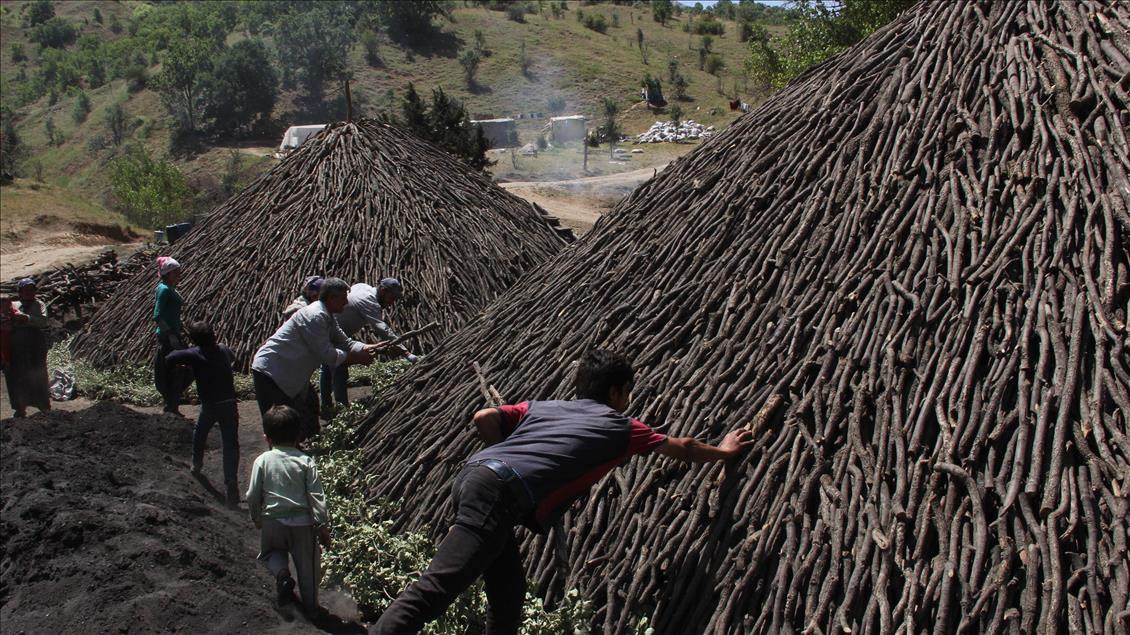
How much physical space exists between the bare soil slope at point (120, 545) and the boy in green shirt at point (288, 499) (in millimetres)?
349

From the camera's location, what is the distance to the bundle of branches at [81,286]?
15.8 meters

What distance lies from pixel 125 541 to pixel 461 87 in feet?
164

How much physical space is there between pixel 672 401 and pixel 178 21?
71.5 m

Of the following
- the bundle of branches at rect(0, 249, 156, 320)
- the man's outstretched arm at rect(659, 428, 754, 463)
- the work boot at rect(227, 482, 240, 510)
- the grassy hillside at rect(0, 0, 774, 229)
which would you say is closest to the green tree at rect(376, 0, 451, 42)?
the grassy hillside at rect(0, 0, 774, 229)

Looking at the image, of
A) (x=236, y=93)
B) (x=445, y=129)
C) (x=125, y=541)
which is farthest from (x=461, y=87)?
(x=125, y=541)

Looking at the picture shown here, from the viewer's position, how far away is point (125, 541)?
6164mm

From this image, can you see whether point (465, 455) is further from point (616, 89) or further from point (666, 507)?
point (616, 89)

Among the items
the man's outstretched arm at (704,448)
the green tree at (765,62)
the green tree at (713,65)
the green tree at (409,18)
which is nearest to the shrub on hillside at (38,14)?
the green tree at (409,18)

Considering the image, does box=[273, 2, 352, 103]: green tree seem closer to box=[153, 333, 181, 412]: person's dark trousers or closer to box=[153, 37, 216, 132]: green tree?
box=[153, 37, 216, 132]: green tree

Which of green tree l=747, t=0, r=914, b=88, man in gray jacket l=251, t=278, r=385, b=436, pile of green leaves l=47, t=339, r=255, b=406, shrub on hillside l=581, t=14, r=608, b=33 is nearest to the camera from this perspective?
man in gray jacket l=251, t=278, r=385, b=436

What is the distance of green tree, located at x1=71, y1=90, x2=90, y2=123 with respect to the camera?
5806 centimetres

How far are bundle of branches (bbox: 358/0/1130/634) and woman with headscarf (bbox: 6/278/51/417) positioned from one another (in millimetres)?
4887

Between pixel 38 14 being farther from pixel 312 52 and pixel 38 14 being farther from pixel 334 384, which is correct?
pixel 334 384

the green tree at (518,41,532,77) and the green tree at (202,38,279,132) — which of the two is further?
the green tree at (518,41,532,77)
